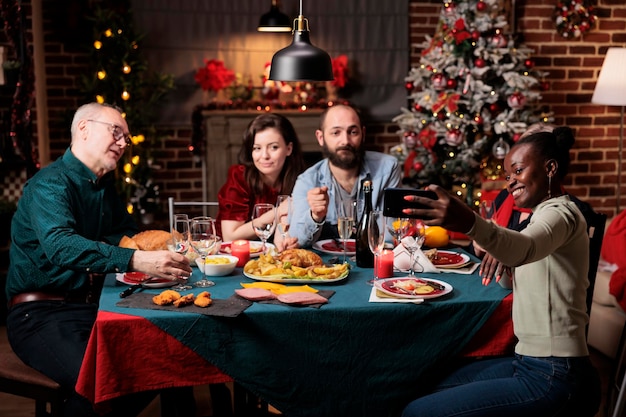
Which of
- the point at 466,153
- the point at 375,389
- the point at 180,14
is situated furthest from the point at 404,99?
the point at 375,389

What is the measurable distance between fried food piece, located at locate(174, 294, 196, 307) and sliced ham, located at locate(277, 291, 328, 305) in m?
0.25

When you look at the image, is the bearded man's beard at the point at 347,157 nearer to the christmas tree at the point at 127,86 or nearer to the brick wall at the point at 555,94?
the christmas tree at the point at 127,86

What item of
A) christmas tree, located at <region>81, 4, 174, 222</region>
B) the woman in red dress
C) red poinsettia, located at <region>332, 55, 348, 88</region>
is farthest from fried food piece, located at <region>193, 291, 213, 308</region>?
red poinsettia, located at <region>332, 55, 348, 88</region>

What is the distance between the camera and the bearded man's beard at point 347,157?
3098 millimetres

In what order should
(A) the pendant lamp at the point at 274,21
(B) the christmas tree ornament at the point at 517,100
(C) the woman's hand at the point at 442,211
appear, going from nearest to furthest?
1. (C) the woman's hand at the point at 442,211
2. (B) the christmas tree ornament at the point at 517,100
3. (A) the pendant lamp at the point at 274,21

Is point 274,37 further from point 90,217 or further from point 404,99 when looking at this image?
point 90,217

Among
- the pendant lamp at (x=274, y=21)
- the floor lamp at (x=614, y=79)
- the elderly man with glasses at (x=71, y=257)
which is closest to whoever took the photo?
the elderly man with glasses at (x=71, y=257)

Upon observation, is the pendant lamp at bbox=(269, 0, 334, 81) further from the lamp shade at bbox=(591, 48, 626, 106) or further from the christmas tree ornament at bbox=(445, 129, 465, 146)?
the lamp shade at bbox=(591, 48, 626, 106)

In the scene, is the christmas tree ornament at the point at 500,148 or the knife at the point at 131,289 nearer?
the knife at the point at 131,289

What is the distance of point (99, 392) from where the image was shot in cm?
190

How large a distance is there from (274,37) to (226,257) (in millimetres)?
3782

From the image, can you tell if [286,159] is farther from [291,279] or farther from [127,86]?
[127,86]

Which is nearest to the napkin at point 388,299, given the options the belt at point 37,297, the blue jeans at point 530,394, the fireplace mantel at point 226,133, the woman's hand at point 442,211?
the blue jeans at point 530,394

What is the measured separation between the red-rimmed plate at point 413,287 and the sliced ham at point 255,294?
326 millimetres
